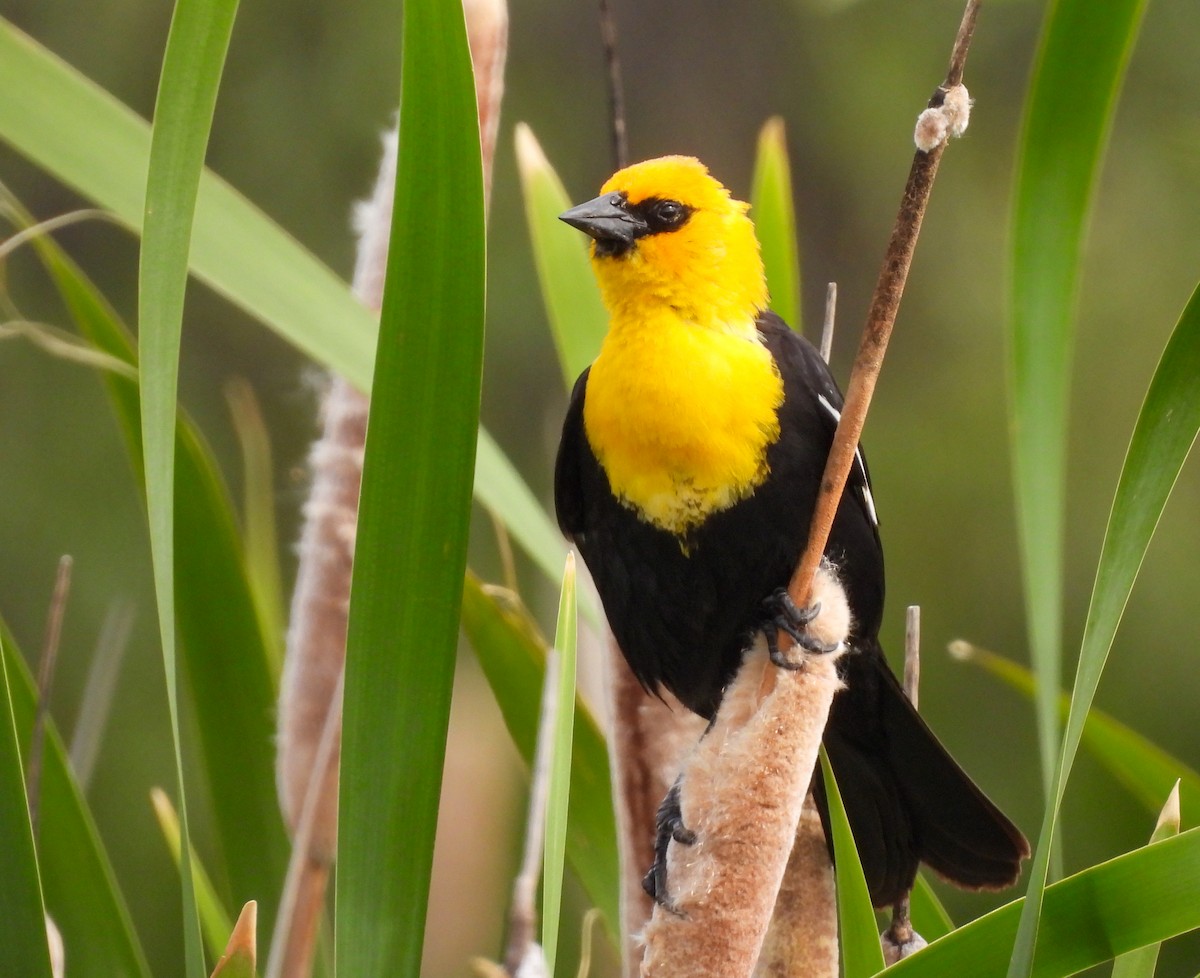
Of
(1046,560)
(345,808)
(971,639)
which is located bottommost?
(971,639)

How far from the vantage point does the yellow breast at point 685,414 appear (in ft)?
4.40

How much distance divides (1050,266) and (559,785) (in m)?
0.50

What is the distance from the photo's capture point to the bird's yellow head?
1.38 metres

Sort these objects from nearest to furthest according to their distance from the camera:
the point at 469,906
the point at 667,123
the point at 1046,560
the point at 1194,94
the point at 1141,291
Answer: the point at 1046,560 < the point at 469,906 < the point at 1194,94 < the point at 1141,291 < the point at 667,123

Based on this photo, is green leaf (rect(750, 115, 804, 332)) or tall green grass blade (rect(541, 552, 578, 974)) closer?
tall green grass blade (rect(541, 552, 578, 974))

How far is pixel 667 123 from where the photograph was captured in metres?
4.44

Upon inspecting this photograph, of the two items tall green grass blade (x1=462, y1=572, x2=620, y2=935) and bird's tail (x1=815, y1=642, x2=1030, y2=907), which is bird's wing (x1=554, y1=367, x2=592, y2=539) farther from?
bird's tail (x1=815, y1=642, x2=1030, y2=907)

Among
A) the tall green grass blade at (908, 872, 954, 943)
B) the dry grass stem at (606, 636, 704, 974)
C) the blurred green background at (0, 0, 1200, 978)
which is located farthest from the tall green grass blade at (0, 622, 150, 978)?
the blurred green background at (0, 0, 1200, 978)

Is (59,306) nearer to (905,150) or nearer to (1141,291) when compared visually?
(905,150)

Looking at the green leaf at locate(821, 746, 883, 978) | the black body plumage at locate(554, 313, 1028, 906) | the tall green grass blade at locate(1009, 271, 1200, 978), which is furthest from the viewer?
the black body plumage at locate(554, 313, 1028, 906)

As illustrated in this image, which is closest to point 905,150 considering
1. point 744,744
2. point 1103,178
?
point 1103,178

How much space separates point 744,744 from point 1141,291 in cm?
362

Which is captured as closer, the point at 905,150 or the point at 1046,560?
the point at 1046,560

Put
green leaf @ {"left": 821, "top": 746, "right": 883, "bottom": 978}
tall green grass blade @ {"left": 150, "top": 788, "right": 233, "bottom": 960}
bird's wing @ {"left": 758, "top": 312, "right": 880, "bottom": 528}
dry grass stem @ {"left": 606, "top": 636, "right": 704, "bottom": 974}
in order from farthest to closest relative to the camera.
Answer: bird's wing @ {"left": 758, "top": 312, "right": 880, "bottom": 528} → tall green grass blade @ {"left": 150, "top": 788, "right": 233, "bottom": 960} → dry grass stem @ {"left": 606, "top": 636, "right": 704, "bottom": 974} → green leaf @ {"left": 821, "top": 746, "right": 883, "bottom": 978}
